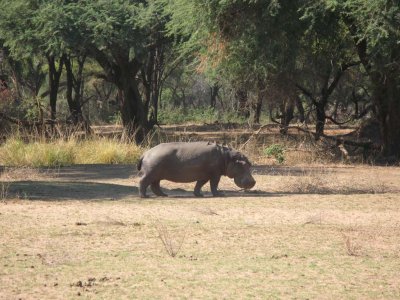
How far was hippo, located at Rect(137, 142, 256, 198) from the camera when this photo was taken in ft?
45.3

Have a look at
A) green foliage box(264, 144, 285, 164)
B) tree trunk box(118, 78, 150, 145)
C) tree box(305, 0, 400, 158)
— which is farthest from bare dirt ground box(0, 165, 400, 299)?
tree trunk box(118, 78, 150, 145)

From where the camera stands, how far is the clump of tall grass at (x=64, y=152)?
63.6ft

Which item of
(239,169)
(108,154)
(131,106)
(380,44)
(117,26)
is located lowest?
(108,154)

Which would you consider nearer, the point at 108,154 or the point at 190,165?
the point at 190,165

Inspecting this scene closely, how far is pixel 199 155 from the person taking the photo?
46.0ft

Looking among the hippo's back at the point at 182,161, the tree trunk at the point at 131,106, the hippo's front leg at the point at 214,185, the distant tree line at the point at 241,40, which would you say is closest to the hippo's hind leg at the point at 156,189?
the hippo's back at the point at 182,161

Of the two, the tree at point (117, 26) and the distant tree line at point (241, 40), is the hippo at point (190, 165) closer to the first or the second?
the distant tree line at point (241, 40)

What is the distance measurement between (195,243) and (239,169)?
5.07 m

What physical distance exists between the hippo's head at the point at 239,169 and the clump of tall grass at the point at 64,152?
633 cm

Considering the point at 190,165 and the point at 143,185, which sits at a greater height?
the point at 190,165

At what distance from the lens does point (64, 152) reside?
1994 cm

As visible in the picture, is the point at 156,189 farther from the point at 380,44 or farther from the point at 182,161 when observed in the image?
the point at 380,44

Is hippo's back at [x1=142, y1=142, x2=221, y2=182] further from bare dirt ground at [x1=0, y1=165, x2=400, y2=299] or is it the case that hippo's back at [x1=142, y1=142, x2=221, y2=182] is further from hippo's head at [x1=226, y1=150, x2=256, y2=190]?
bare dirt ground at [x1=0, y1=165, x2=400, y2=299]

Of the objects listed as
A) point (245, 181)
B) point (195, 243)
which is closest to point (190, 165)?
point (245, 181)
